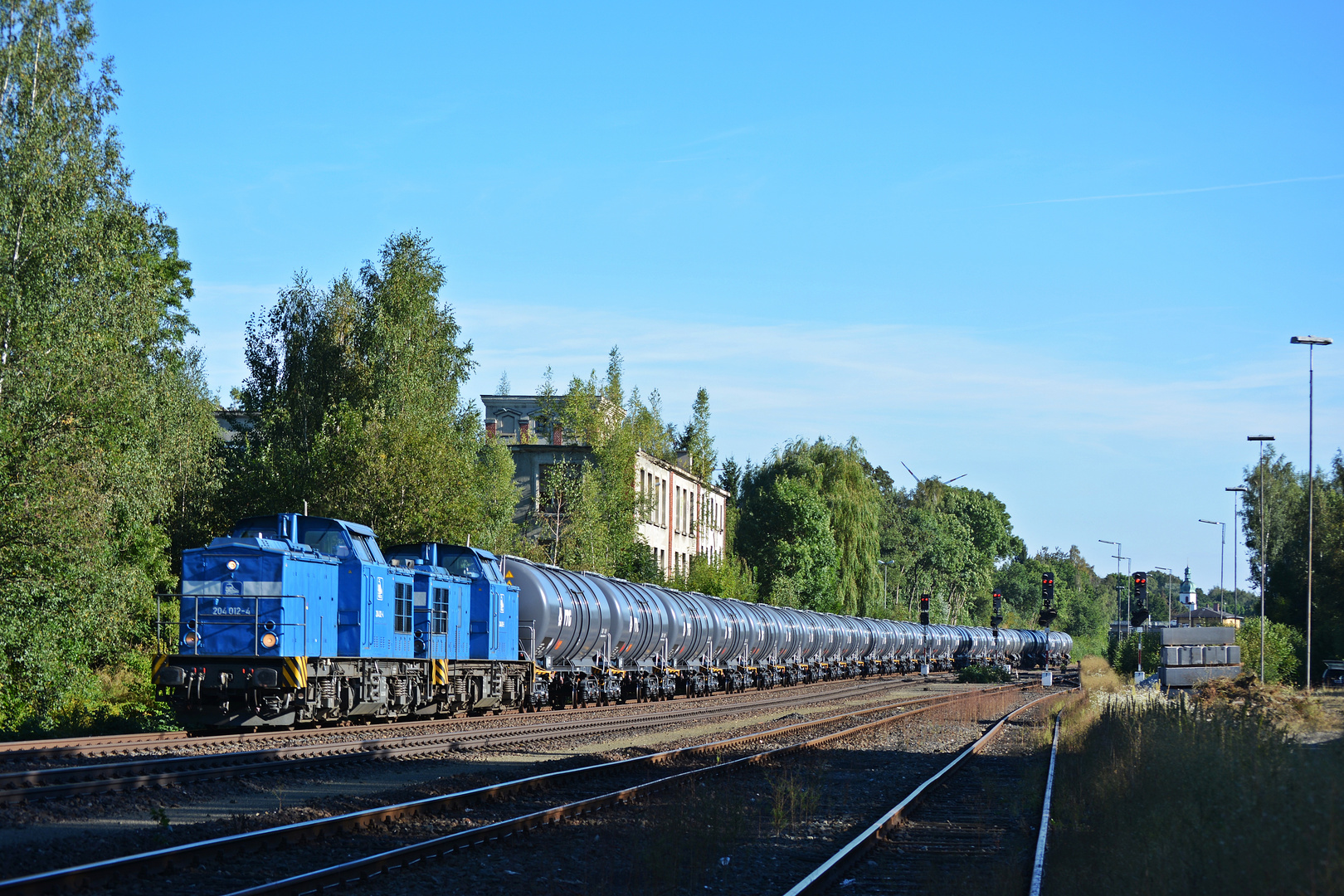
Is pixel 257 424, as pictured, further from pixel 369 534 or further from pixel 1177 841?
pixel 1177 841

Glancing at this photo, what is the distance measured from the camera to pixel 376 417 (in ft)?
129

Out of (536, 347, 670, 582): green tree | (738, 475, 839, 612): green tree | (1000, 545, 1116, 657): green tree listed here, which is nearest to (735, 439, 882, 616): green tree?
(738, 475, 839, 612): green tree

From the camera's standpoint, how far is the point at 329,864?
936cm

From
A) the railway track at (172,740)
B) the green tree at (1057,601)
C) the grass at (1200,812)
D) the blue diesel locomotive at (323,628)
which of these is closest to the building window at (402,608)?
the blue diesel locomotive at (323,628)

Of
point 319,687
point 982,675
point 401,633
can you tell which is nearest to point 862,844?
point 319,687

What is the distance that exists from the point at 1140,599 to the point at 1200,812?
30.6m

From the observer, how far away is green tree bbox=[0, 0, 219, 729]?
76.9ft

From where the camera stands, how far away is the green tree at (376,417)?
36906 millimetres

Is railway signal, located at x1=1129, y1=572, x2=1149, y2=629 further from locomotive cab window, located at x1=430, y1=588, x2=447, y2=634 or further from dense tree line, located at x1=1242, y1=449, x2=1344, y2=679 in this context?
locomotive cab window, located at x1=430, y1=588, x2=447, y2=634

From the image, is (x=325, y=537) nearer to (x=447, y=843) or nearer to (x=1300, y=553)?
(x=447, y=843)

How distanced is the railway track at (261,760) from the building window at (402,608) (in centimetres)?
252

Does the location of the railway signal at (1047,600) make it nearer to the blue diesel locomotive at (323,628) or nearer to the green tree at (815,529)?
the green tree at (815,529)

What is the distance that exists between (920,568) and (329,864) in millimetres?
116239

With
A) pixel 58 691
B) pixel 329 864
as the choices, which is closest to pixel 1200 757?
pixel 329 864
